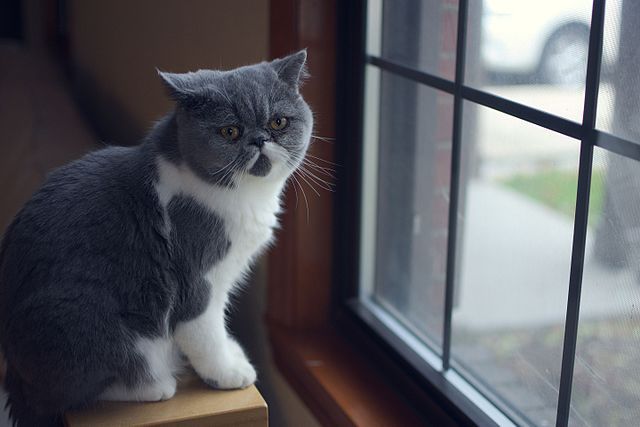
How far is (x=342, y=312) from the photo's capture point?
1623mm

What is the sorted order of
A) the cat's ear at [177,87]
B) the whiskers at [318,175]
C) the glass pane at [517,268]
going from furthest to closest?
the whiskers at [318,175]
the glass pane at [517,268]
the cat's ear at [177,87]

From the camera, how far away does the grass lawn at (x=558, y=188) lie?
3.41ft

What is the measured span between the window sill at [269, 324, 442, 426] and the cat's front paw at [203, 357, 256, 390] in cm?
18

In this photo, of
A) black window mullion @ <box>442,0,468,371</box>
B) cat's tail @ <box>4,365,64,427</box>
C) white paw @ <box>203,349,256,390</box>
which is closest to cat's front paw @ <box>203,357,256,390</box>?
white paw @ <box>203,349,256,390</box>

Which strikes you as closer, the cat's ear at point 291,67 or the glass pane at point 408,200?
the cat's ear at point 291,67

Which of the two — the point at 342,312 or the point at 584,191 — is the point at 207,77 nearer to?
the point at 584,191

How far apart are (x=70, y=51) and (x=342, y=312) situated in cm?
179

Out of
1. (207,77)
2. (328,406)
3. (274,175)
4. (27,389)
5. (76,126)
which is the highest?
(207,77)

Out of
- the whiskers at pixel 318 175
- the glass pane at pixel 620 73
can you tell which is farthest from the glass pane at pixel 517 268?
the whiskers at pixel 318 175

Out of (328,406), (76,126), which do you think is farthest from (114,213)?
(76,126)

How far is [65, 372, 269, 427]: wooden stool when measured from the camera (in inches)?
46.1

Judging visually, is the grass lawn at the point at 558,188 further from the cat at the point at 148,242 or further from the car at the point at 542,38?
the cat at the point at 148,242

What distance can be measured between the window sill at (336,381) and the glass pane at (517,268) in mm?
141

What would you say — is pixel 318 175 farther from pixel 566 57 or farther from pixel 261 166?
pixel 566 57
